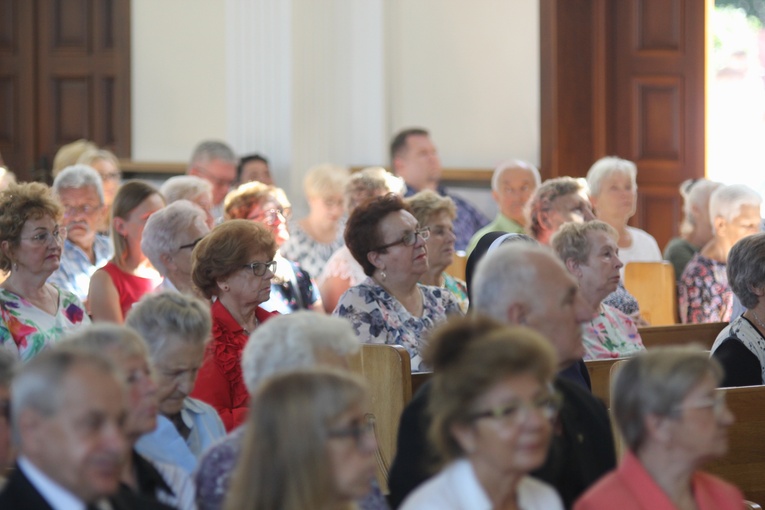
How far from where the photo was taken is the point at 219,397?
134 inches

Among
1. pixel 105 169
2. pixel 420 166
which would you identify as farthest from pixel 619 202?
pixel 105 169

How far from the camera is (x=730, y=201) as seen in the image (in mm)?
6164

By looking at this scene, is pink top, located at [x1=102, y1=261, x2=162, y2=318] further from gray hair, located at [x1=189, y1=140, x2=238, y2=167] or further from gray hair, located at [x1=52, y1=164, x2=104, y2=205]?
gray hair, located at [x1=189, y1=140, x2=238, y2=167]

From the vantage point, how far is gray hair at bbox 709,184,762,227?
6133mm

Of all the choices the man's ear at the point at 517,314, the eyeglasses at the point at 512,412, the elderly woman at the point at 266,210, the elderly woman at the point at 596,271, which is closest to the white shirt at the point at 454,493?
the eyeglasses at the point at 512,412

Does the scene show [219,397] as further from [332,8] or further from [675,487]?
[332,8]

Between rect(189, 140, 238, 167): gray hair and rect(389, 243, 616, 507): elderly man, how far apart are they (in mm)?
4692

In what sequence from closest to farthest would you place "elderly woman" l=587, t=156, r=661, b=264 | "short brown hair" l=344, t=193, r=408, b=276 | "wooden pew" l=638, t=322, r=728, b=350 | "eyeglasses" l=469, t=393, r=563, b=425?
1. "eyeglasses" l=469, t=393, r=563, b=425
2. "short brown hair" l=344, t=193, r=408, b=276
3. "wooden pew" l=638, t=322, r=728, b=350
4. "elderly woman" l=587, t=156, r=661, b=264

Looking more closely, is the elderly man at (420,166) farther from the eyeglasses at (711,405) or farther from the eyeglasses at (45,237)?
the eyeglasses at (711,405)

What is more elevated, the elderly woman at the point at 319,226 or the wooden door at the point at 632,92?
the wooden door at the point at 632,92

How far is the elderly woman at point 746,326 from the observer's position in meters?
3.69

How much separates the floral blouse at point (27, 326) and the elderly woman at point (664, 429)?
216 centimetres

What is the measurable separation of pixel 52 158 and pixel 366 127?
8.66 ft

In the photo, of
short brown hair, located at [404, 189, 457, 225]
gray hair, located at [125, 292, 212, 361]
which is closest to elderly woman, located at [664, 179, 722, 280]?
short brown hair, located at [404, 189, 457, 225]
